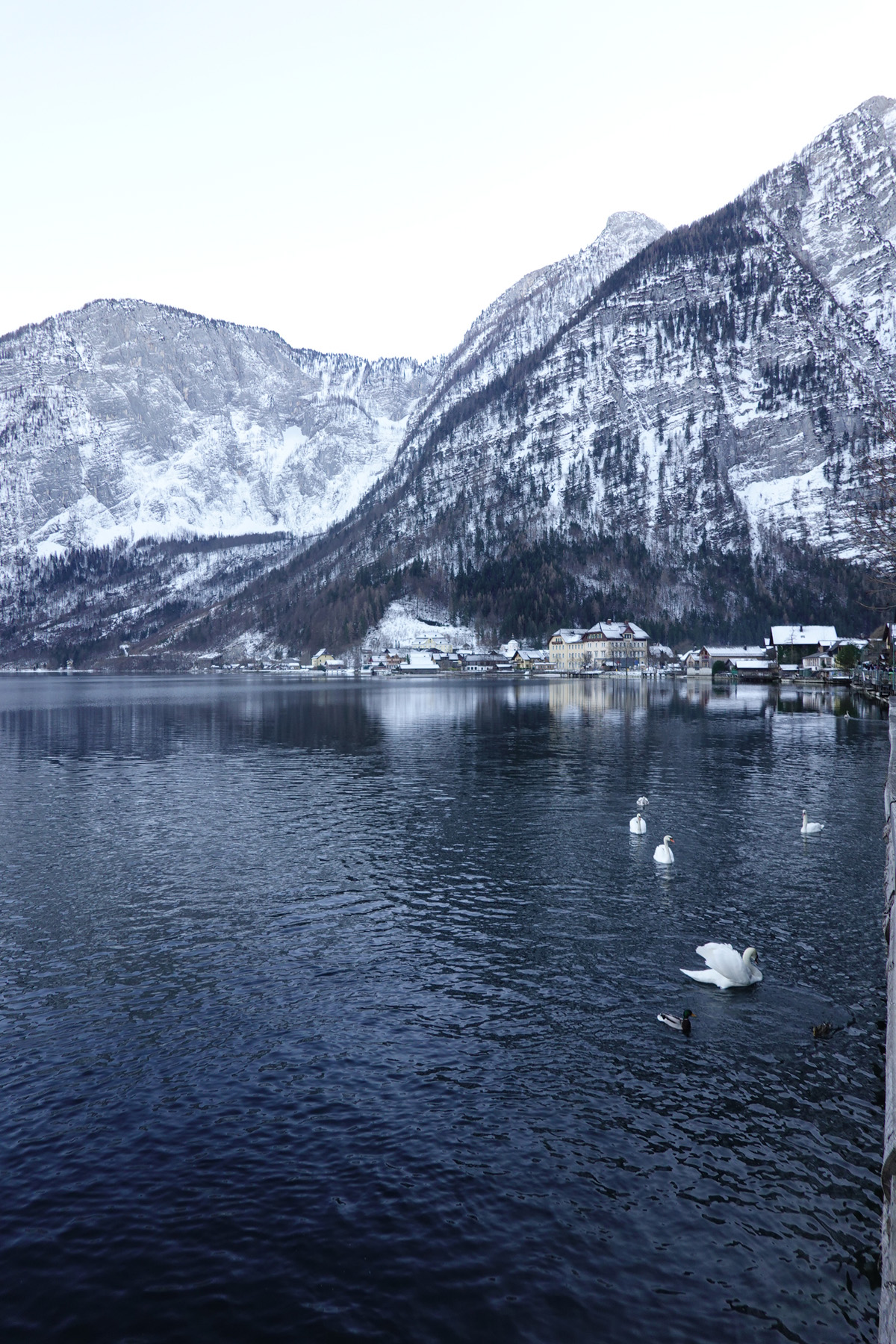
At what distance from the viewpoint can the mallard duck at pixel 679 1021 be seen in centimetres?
2028

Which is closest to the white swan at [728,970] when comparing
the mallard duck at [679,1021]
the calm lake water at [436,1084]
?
the calm lake water at [436,1084]

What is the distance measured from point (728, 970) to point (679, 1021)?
10.2 ft

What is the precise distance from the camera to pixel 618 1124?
54.2ft

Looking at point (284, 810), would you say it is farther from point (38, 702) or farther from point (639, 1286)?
point (38, 702)

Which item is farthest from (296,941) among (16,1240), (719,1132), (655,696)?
(655,696)

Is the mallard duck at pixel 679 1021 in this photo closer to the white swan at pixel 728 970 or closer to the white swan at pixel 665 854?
the white swan at pixel 728 970

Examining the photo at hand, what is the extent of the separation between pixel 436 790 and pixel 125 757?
34609mm

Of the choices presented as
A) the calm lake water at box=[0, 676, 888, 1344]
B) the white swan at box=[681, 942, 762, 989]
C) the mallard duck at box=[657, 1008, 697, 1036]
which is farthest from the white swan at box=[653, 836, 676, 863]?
the mallard duck at box=[657, 1008, 697, 1036]

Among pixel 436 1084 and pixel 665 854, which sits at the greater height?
pixel 665 854

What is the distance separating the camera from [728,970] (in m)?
22.6

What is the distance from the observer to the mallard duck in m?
20.3

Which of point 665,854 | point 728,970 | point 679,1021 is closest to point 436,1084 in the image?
point 679,1021

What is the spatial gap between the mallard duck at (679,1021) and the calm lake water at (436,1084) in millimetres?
474

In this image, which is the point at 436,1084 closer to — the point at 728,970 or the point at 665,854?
the point at 728,970
